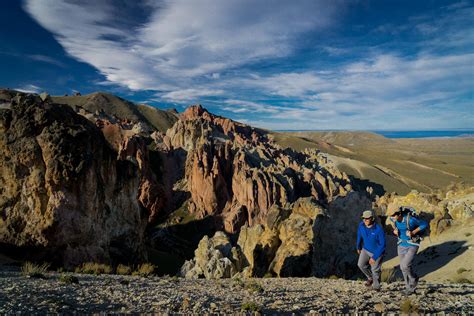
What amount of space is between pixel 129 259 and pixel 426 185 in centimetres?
17147

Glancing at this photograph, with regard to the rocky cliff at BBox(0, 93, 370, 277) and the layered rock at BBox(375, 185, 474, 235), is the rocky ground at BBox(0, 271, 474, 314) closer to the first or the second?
the rocky cliff at BBox(0, 93, 370, 277)

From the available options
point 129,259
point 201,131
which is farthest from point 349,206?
point 201,131

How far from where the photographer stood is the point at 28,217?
23703 millimetres

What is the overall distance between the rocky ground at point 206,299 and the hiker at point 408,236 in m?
0.70

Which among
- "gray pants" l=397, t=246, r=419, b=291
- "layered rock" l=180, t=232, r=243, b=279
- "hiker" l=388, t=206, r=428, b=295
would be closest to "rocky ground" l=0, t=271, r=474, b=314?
"gray pants" l=397, t=246, r=419, b=291

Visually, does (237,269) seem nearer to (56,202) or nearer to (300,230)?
(300,230)

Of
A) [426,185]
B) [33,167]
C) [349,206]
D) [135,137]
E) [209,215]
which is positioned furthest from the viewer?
[426,185]

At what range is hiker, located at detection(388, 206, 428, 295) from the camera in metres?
11.1

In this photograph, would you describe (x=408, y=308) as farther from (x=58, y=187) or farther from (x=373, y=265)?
(x=58, y=187)

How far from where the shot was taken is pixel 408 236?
36.5 feet

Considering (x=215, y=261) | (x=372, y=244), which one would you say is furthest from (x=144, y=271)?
(x=372, y=244)

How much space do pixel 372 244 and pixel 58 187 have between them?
23.1 m

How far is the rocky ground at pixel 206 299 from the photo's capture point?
29.5 feet

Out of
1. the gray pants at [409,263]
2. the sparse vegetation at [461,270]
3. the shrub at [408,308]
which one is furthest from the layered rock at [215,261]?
the shrub at [408,308]
